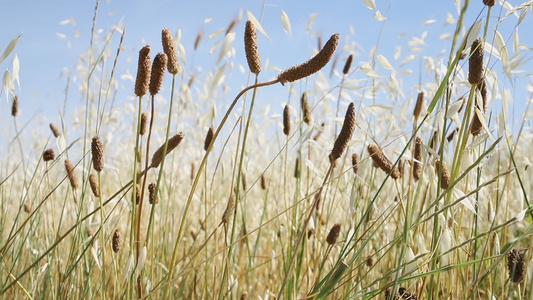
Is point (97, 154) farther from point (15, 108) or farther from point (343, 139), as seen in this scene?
point (15, 108)

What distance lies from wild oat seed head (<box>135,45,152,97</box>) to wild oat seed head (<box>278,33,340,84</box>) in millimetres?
247

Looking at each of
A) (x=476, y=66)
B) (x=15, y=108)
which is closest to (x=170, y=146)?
(x=476, y=66)

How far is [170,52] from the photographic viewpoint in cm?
92

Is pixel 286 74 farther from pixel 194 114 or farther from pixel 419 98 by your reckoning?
pixel 194 114

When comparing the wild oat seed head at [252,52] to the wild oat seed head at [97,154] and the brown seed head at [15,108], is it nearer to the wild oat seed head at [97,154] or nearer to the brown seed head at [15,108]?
the wild oat seed head at [97,154]

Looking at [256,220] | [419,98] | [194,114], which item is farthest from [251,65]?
[194,114]

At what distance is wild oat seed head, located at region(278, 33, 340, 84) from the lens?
76 centimetres

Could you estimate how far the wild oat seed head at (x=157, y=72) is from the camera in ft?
2.85

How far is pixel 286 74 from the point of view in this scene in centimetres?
76

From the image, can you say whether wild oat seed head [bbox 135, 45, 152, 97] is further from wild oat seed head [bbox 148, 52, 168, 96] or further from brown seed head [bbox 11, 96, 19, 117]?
brown seed head [bbox 11, 96, 19, 117]

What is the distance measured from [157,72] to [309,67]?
0.88ft

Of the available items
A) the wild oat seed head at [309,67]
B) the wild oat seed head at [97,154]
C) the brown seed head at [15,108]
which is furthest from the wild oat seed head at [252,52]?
the brown seed head at [15,108]

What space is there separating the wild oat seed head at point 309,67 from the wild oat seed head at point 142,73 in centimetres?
25

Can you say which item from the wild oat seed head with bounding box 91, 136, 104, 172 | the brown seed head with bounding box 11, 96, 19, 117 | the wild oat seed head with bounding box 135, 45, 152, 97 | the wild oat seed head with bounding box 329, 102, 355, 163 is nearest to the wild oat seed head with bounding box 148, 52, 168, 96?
the wild oat seed head with bounding box 135, 45, 152, 97
